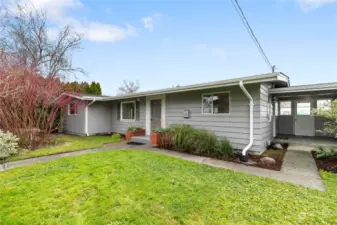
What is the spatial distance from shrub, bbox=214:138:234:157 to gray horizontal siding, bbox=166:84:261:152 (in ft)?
1.65

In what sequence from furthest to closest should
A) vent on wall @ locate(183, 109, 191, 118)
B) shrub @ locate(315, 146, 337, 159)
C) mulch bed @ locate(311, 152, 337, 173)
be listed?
vent on wall @ locate(183, 109, 191, 118) < shrub @ locate(315, 146, 337, 159) < mulch bed @ locate(311, 152, 337, 173)

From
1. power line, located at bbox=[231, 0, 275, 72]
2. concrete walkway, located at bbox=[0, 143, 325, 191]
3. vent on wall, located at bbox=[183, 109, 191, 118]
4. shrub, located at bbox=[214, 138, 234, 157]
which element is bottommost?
concrete walkway, located at bbox=[0, 143, 325, 191]

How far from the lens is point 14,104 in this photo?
22.1 ft

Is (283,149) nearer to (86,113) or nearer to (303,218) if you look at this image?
(303,218)

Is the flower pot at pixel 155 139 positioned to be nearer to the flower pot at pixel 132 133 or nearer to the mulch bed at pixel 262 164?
the flower pot at pixel 132 133

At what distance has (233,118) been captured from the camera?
6.27 metres

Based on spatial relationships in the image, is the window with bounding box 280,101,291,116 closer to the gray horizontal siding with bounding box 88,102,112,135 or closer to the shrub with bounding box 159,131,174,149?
the shrub with bounding box 159,131,174,149

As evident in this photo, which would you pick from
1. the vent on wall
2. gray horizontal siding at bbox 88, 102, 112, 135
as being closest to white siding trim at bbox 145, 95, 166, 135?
the vent on wall

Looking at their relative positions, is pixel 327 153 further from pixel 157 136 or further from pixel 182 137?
pixel 157 136

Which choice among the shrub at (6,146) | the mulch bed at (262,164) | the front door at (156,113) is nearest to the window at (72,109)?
the front door at (156,113)

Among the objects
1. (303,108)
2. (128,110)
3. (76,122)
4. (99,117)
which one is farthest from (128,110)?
(303,108)

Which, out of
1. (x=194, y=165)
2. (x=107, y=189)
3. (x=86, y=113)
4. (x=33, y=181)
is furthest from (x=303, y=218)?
(x=86, y=113)

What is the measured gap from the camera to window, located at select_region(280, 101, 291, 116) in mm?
9984

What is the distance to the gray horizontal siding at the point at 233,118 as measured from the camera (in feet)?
19.0
